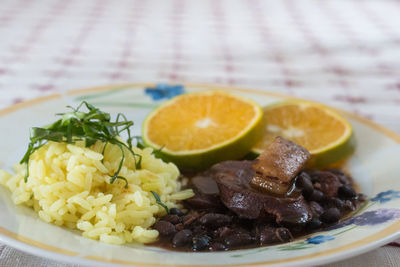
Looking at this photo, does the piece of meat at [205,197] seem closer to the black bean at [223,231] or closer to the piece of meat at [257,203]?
the piece of meat at [257,203]

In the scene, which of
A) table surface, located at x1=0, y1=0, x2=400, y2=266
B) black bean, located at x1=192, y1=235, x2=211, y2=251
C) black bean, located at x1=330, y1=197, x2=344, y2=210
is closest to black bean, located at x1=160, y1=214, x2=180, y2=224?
black bean, located at x1=192, y1=235, x2=211, y2=251

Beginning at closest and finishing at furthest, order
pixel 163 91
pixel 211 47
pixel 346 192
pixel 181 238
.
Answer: pixel 181 238
pixel 346 192
pixel 163 91
pixel 211 47

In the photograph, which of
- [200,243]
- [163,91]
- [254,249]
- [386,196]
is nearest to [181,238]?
[200,243]

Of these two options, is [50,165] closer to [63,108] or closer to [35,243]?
[35,243]

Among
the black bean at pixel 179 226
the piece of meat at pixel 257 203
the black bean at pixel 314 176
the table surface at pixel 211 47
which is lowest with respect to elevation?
the table surface at pixel 211 47

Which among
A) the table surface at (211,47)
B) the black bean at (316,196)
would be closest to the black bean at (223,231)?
the black bean at (316,196)

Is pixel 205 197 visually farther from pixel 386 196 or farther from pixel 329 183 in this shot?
pixel 386 196

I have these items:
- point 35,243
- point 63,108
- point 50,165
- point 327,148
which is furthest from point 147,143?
point 35,243
